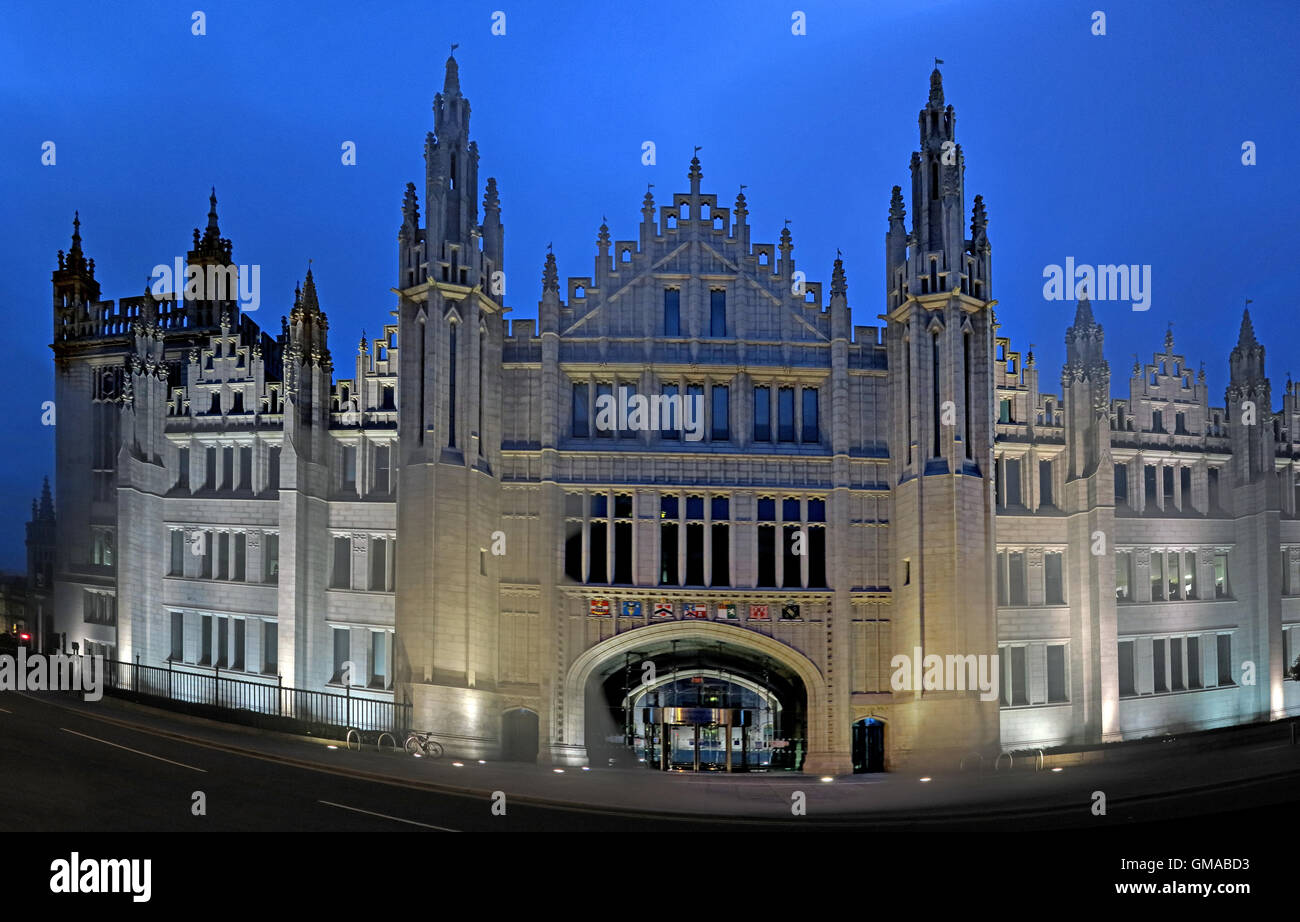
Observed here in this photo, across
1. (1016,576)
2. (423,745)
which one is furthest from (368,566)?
(1016,576)

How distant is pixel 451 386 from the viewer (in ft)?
100

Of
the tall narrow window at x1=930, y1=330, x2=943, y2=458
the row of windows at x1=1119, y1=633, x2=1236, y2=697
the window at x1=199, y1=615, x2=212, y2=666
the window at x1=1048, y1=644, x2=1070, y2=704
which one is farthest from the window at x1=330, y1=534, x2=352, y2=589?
the row of windows at x1=1119, y1=633, x2=1236, y2=697

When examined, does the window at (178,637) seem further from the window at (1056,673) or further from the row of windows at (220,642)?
the window at (1056,673)

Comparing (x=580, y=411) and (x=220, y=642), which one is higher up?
(x=580, y=411)

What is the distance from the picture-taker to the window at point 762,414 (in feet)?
105

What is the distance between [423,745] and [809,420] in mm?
17730

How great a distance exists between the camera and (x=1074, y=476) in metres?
32.7

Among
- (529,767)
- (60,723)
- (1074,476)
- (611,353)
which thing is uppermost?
(611,353)

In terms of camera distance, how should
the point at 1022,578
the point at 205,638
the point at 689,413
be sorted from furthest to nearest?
1. the point at 205,638
2. the point at 1022,578
3. the point at 689,413

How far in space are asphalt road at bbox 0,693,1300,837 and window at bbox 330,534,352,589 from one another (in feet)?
23.0

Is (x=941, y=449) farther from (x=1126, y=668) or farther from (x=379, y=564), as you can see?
(x=379, y=564)
